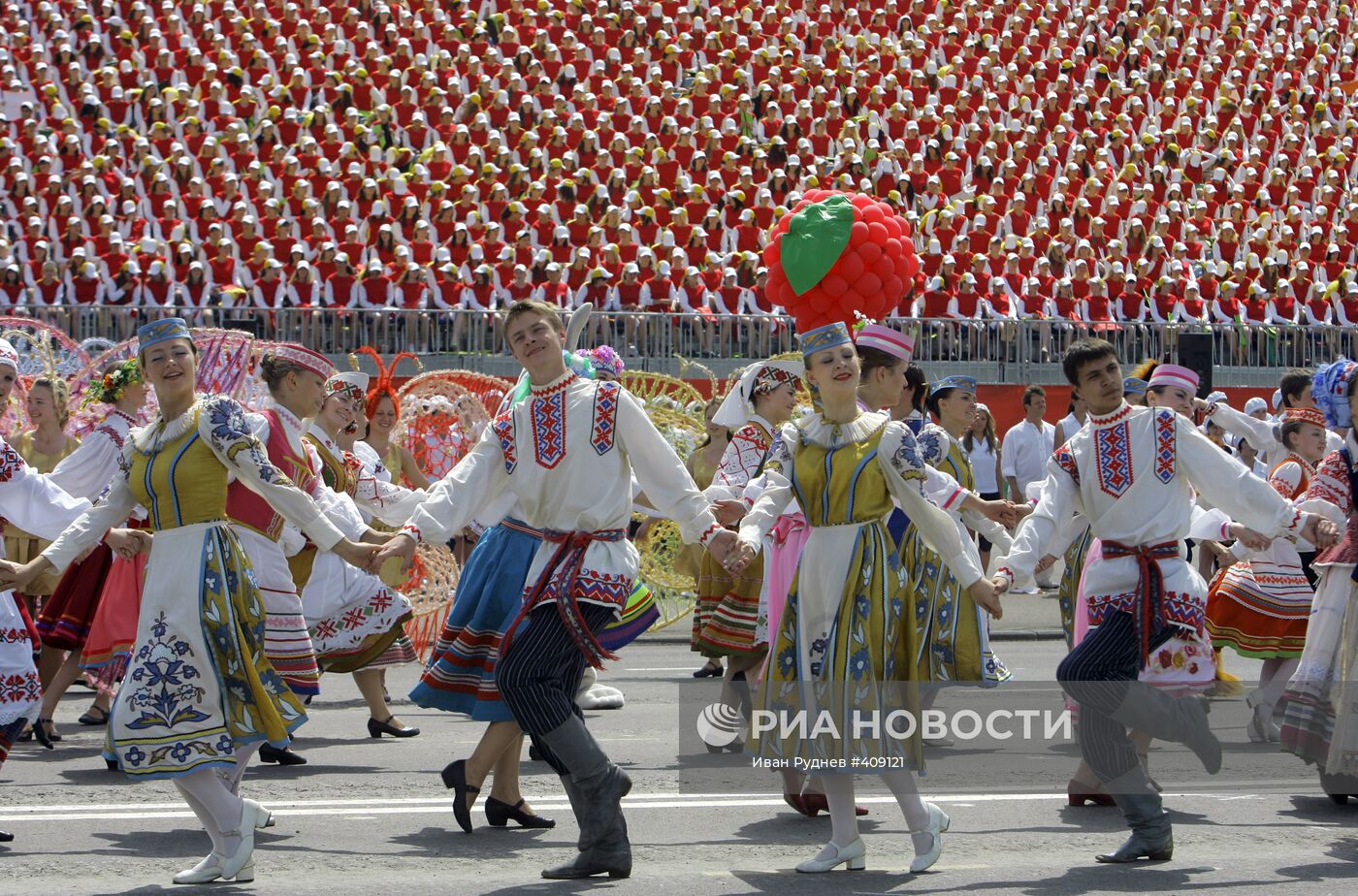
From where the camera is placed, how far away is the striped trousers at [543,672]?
5.80 meters

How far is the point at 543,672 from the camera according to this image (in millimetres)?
5844

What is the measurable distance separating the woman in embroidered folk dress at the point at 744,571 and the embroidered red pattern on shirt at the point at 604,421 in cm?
243

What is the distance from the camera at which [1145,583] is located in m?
6.36

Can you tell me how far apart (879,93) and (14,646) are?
21.9 metres

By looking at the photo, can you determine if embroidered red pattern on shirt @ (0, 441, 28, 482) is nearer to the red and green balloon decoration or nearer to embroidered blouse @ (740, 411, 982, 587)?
embroidered blouse @ (740, 411, 982, 587)

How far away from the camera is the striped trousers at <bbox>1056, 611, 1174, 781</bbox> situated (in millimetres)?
6281

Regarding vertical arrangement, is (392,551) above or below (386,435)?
below

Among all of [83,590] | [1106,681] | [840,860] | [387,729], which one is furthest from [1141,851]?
[83,590]

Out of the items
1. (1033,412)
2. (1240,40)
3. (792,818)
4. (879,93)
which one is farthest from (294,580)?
(1240,40)

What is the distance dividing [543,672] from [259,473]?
3.48 feet

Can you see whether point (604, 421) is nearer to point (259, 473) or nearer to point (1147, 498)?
point (259, 473)

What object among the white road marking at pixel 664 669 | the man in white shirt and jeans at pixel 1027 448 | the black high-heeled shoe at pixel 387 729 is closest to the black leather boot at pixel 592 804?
the black high-heeled shoe at pixel 387 729

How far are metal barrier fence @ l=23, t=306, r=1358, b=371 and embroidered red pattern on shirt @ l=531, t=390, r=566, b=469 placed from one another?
10489mm

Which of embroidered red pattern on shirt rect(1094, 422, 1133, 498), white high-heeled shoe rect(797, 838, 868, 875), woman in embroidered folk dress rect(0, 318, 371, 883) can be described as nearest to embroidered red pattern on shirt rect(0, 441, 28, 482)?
woman in embroidered folk dress rect(0, 318, 371, 883)
